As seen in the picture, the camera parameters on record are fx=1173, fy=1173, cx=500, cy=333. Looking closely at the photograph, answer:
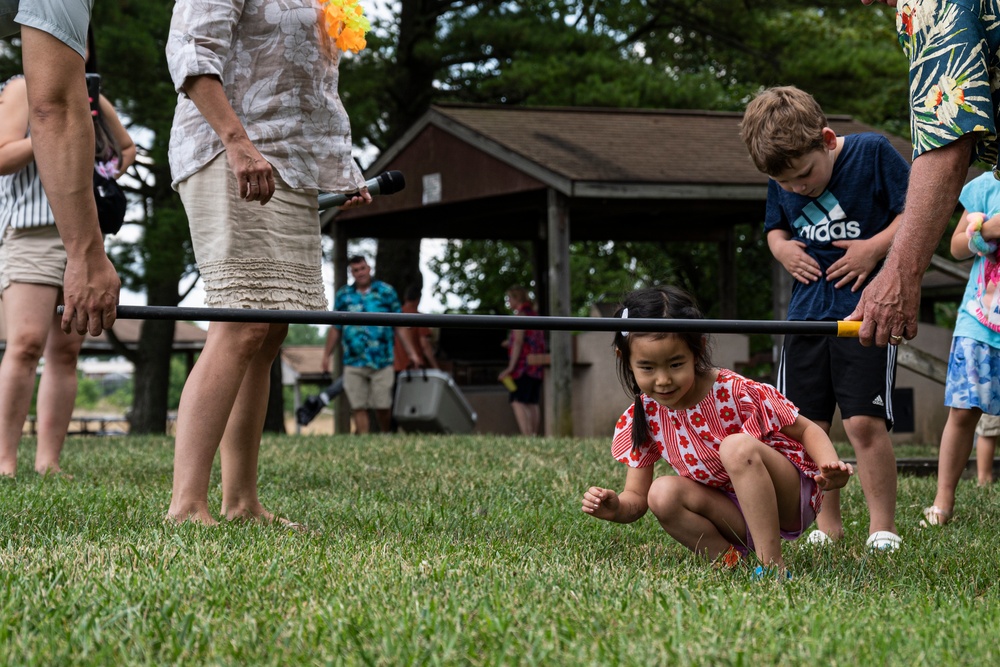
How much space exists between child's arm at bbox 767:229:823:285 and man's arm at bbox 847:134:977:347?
1.16 metres

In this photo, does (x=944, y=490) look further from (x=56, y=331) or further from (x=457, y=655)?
(x=56, y=331)

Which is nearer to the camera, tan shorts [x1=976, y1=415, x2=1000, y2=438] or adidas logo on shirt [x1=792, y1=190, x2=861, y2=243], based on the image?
adidas logo on shirt [x1=792, y1=190, x2=861, y2=243]

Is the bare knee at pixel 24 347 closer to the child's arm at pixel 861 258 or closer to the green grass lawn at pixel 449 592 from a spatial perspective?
the green grass lawn at pixel 449 592

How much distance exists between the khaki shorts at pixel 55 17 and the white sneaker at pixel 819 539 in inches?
98.2

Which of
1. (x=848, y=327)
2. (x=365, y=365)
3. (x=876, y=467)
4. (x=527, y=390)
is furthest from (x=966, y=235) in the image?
(x=527, y=390)

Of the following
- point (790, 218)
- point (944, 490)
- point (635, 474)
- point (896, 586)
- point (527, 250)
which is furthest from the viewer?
point (527, 250)

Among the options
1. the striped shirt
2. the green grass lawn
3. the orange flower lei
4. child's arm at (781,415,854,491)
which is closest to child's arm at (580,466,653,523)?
the green grass lawn

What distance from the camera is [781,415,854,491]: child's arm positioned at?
2.81 m

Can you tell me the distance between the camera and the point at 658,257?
2261cm

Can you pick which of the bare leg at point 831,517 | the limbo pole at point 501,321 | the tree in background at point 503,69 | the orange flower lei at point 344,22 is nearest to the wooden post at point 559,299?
the tree in background at point 503,69

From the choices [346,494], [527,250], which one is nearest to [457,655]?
[346,494]

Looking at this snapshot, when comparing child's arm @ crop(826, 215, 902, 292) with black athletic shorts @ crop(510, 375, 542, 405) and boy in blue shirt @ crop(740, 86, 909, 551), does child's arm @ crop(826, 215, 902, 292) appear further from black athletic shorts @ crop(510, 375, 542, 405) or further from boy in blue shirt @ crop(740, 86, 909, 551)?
black athletic shorts @ crop(510, 375, 542, 405)

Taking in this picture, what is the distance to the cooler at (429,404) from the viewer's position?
464 inches

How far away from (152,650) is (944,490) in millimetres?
3231
